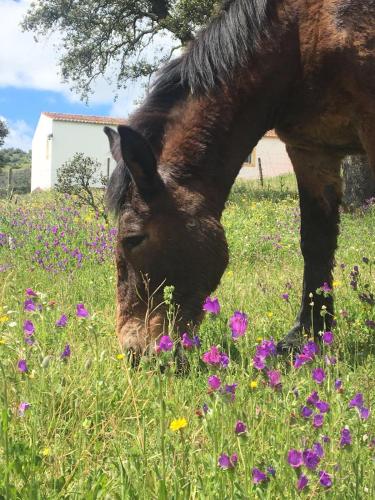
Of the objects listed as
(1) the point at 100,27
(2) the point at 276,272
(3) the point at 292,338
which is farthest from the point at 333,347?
(1) the point at 100,27

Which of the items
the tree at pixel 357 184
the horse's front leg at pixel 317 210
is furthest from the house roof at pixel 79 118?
the horse's front leg at pixel 317 210

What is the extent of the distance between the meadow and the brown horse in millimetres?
449

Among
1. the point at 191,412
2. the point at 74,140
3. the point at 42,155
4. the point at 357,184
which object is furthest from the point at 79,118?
the point at 191,412

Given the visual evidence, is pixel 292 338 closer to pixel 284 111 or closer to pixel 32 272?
pixel 284 111

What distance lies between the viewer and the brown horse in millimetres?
3023

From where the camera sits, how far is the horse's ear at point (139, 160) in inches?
116

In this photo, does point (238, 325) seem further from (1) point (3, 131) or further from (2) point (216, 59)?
(1) point (3, 131)

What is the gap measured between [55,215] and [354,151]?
6.71 meters

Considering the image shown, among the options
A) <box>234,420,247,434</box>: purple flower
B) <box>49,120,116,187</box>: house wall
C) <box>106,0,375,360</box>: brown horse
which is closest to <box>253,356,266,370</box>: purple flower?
<box>234,420,247,434</box>: purple flower

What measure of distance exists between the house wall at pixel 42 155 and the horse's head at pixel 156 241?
4556cm

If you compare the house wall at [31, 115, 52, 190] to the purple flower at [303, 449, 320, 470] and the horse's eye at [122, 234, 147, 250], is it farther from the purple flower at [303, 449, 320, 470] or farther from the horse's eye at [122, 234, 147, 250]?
the purple flower at [303, 449, 320, 470]

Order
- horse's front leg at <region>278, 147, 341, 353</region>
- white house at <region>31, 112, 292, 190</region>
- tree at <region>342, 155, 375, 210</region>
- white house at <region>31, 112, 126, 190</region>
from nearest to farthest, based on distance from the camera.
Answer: horse's front leg at <region>278, 147, 341, 353</region> → tree at <region>342, 155, 375, 210</region> → white house at <region>31, 112, 292, 190</region> → white house at <region>31, 112, 126, 190</region>

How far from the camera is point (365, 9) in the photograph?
3.03m

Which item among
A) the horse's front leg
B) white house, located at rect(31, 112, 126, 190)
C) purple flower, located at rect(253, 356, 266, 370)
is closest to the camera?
purple flower, located at rect(253, 356, 266, 370)
